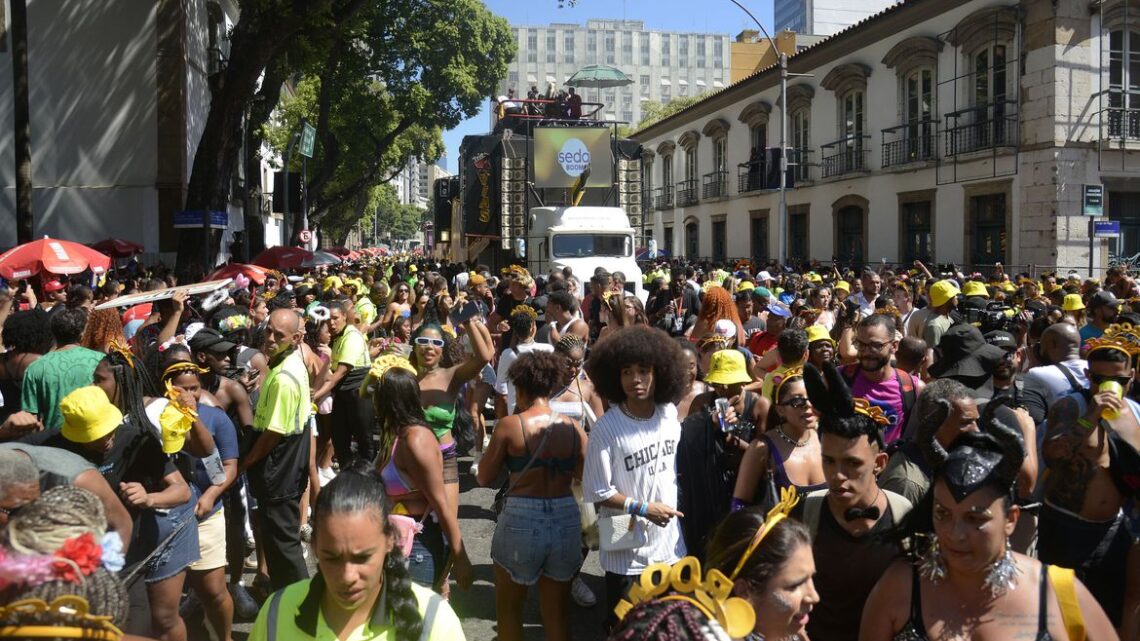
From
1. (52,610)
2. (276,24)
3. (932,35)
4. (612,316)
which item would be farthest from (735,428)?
(932,35)

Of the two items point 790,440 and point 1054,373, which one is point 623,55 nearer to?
point 1054,373

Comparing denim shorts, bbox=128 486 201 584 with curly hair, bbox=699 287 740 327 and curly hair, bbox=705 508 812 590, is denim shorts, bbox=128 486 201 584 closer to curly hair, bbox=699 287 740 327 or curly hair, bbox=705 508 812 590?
curly hair, bbox=705 508 812 590

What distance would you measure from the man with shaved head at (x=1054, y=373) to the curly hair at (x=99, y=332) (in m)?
5.71

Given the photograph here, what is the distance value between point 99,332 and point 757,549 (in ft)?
17.9

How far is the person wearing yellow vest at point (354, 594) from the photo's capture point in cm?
282

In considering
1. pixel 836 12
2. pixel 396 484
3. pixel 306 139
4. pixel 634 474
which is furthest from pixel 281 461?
pixel 836 12

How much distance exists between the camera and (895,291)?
12.0 meters

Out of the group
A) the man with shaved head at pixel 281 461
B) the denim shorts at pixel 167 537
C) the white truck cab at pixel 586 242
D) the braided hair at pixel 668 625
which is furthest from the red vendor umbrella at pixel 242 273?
the braided hair at pixel 668 625

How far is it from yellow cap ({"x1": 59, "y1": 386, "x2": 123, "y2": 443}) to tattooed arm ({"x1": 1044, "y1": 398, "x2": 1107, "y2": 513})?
407 centimetres

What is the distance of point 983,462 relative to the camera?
287 cm

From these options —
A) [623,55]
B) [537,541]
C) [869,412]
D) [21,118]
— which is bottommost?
[537,541]

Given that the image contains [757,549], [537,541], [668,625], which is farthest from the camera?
[537,541]

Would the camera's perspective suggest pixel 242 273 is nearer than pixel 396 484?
No

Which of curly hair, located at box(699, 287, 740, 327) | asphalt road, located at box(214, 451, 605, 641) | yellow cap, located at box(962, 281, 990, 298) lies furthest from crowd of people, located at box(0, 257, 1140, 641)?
yellow cap, located at box(962, 281, 990, 298)
